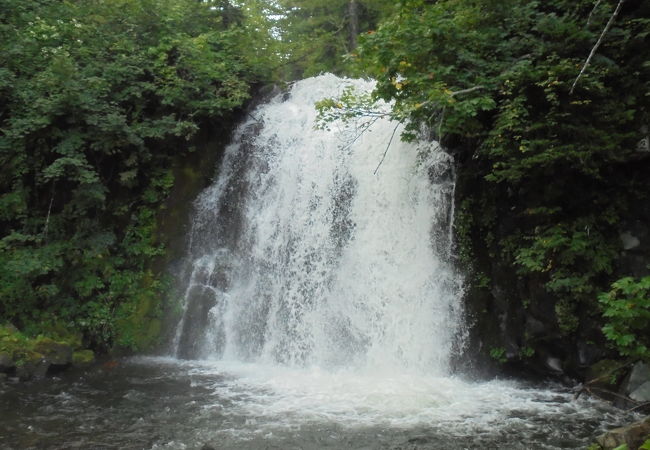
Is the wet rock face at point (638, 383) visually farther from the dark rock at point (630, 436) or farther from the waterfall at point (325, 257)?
the waterfall at point (325, 257)

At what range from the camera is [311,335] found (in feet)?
30.3

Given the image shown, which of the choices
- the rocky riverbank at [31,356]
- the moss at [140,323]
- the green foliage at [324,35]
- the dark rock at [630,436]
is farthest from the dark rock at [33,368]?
the green foliage at [324,35]

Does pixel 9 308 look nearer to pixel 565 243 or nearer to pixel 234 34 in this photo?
pixel 234 34

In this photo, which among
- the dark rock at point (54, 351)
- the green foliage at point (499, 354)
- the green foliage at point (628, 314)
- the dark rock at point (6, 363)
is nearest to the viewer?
the green foliage at point (628, 314)

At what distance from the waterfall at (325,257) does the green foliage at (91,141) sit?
130 centimetres

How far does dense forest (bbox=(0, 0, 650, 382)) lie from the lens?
22.4 ft

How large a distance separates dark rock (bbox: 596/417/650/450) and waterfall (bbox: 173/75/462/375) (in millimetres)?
3985

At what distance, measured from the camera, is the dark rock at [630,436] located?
4180mm

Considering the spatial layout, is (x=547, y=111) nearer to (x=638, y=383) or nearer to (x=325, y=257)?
(x=638, y=383)

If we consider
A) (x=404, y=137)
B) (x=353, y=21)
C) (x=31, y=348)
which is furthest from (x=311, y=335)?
(x=353, y=21)

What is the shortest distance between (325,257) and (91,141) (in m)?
5.54

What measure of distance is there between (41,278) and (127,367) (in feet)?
9.25

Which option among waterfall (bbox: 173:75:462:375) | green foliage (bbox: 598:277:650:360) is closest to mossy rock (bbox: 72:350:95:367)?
waterfall (bbox: 173:75:462:375)

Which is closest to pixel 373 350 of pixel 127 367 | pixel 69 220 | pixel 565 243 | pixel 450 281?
pixel 450 281
